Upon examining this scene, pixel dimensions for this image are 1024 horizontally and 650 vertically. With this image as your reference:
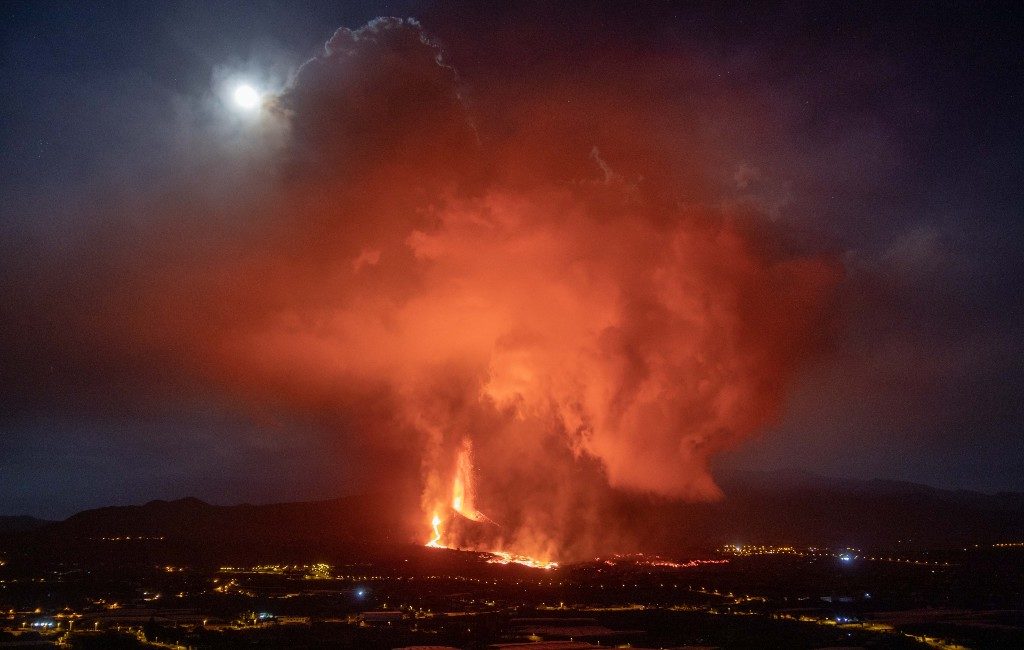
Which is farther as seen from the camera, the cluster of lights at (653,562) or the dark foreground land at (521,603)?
the cluster of lights at (653,562)

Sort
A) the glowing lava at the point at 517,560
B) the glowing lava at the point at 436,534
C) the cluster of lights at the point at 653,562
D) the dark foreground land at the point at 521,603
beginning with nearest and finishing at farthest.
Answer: the dark foreground land at the point at 521,603 → the glowing lava at the point at 517,560 → the cluster of lights at the point at 653,562 → the glowing lava at the point at 436,534

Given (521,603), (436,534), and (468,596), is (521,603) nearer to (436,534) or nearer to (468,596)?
(468,596)

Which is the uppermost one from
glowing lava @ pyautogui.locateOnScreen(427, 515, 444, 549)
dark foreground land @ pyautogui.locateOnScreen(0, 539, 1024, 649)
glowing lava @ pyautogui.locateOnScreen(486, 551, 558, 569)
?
glowing lava @ pyautogui.locateOnScreen(427, 515, 444, 549)

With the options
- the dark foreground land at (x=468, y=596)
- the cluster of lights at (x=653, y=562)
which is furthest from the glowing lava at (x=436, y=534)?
the cluster of lights at (x=653, y=562)

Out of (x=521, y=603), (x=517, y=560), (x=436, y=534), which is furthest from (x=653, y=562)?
(x=521, y=603)

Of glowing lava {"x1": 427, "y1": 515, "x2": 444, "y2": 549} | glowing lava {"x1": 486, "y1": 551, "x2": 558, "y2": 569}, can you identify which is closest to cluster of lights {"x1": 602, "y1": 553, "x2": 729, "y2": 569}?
glowing lava {"x1": 486, "y1": 551, "x2": 558, "y2": 569}

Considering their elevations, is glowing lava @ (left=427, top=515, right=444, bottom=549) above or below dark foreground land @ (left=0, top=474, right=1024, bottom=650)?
above

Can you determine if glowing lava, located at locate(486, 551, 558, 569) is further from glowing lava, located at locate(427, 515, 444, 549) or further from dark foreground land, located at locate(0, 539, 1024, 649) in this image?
glowing lava, located at locate(427, 515, 444, 549)

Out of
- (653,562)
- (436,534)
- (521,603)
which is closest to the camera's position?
(521,603)

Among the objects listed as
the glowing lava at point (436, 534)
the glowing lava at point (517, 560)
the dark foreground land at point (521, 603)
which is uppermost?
the glowing lava at point (436, 534)

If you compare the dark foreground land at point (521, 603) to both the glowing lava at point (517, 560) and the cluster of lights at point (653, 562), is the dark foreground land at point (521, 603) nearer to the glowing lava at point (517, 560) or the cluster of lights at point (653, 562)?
the cluster of lights at point (653, 562)

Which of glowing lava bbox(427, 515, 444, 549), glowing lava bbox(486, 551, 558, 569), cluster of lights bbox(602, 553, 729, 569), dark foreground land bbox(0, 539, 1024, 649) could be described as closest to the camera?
dark foreground land bbox(0, 539, 1024, 649)
